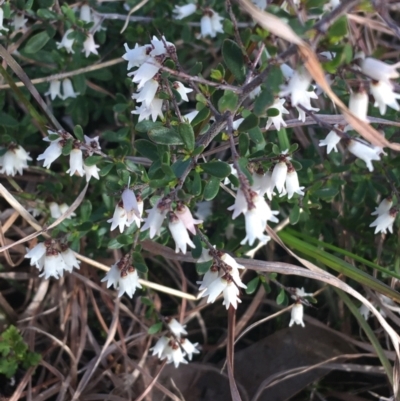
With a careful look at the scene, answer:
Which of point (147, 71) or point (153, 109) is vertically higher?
point (147, 71)

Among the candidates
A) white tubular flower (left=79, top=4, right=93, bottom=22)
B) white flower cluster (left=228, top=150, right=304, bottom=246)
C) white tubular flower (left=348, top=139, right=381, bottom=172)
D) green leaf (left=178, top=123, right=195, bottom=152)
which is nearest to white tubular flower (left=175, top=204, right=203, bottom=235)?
white flower cluster (left=228, top=150, right=304, bottom=246)

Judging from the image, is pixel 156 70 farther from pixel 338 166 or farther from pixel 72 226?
pixel 338 166

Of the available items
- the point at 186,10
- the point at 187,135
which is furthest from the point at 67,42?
the point at 187,135

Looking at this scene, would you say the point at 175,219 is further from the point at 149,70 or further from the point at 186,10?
the point at 186,10

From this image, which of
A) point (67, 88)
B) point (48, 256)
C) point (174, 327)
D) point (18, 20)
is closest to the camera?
point (48, 256)

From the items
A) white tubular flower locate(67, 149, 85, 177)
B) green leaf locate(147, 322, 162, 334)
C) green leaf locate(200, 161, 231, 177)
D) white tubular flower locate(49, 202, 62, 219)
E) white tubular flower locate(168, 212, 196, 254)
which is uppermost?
green leaf locate(200, 161, 231, 177)

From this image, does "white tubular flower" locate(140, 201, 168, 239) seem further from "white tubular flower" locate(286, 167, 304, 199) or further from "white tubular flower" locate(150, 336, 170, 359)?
"white tubular flower" locate(150, 336, 170, 359)

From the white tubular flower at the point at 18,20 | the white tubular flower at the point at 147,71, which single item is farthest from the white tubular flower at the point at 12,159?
the white tubular flower at the point at 147,71

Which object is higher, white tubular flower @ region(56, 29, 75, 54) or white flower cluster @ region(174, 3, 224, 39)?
white flower cluster @ region(174, 3, 224, 39)
